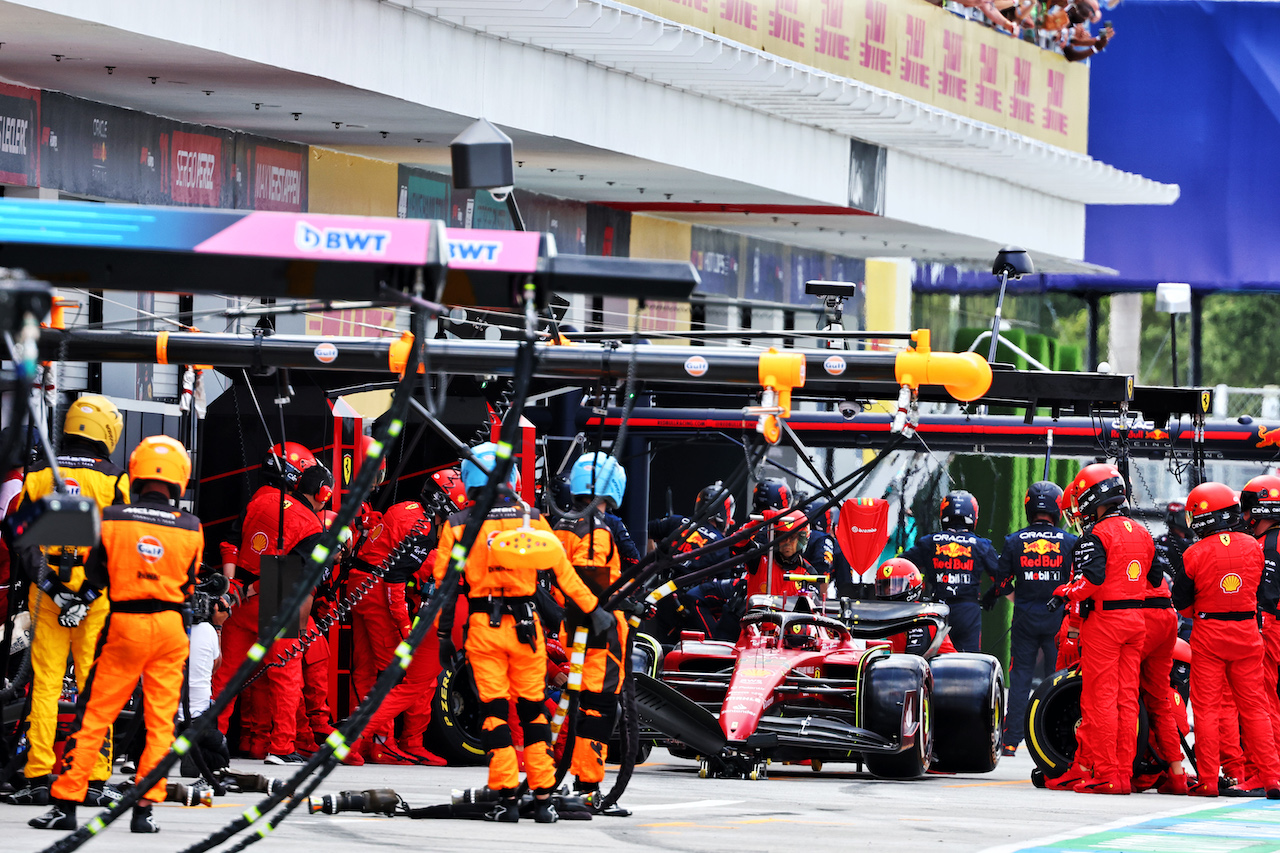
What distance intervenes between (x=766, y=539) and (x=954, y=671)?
187cm

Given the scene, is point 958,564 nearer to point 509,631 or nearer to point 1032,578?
point 1032,578

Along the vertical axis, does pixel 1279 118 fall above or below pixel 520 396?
above

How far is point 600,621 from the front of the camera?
10.2 meters

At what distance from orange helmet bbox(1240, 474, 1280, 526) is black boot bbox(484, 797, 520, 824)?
5605 millimetres

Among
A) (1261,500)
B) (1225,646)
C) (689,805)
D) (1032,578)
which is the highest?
(1261,500)

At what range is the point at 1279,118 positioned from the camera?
1250 inches

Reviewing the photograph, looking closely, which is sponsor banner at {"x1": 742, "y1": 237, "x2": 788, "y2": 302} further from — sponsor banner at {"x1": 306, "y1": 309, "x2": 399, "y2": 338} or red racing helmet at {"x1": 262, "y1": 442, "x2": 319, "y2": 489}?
red racing helmet at {"x1": 262, "y1": 442, "x2": 319, "y2": 489}

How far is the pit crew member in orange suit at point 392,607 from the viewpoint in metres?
13.1

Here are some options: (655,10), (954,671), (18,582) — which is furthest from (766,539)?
(18,582)

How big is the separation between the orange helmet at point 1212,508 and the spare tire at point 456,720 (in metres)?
4.61

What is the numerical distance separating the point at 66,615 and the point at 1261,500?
746 centimetres

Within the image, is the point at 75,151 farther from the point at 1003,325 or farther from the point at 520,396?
the point at 1003,325

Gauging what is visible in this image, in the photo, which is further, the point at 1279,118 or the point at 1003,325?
the point at 1003,325

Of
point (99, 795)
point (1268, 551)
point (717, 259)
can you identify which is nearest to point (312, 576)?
point (99, 795)
